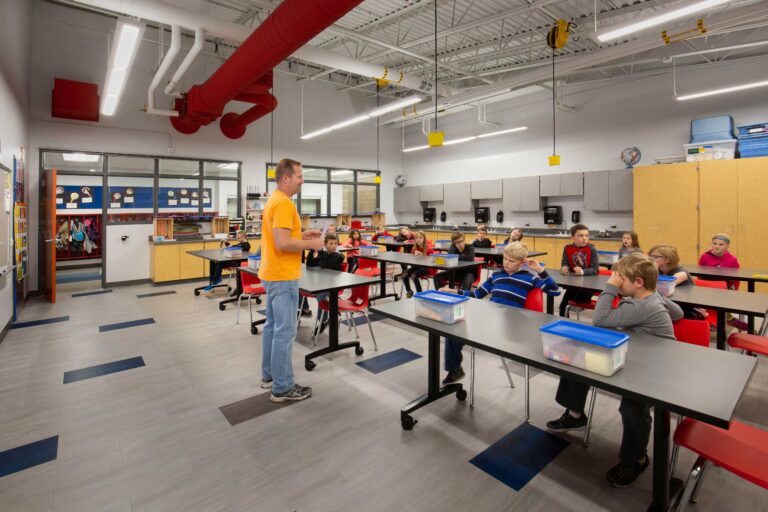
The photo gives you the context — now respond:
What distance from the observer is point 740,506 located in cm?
184

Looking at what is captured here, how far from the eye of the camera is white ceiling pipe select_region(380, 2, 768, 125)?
4484 mm

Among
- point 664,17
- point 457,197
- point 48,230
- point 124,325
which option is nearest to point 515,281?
point 664,17

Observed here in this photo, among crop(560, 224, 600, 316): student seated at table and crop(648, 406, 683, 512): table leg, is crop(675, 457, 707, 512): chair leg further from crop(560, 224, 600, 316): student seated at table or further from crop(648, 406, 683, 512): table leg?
crop(560, 224, 600, 316): student seated at table

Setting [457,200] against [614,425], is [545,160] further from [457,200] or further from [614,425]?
[614,425]

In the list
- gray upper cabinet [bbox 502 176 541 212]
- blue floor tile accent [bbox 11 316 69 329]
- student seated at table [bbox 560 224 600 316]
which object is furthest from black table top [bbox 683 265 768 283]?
blue floor tile accent [bbox 11 316 69 329]

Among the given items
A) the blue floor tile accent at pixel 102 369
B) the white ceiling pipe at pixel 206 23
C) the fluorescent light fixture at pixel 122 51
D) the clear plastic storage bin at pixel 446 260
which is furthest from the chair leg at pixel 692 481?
the white ceiling pipe at pixel 206 23

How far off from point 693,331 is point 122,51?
5318 millimetres

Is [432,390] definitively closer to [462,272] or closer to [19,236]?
[462,272]

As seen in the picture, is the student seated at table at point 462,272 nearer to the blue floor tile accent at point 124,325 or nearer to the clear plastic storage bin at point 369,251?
the clear plastic storage bin at point 369,251

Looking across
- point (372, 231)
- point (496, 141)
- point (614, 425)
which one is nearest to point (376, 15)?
point (496, 141)

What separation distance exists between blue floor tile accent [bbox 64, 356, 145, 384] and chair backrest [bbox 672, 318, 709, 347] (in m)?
4.10

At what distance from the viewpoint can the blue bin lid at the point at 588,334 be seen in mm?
1514

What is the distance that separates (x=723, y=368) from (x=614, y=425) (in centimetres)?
113

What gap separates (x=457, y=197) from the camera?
10.5 m
